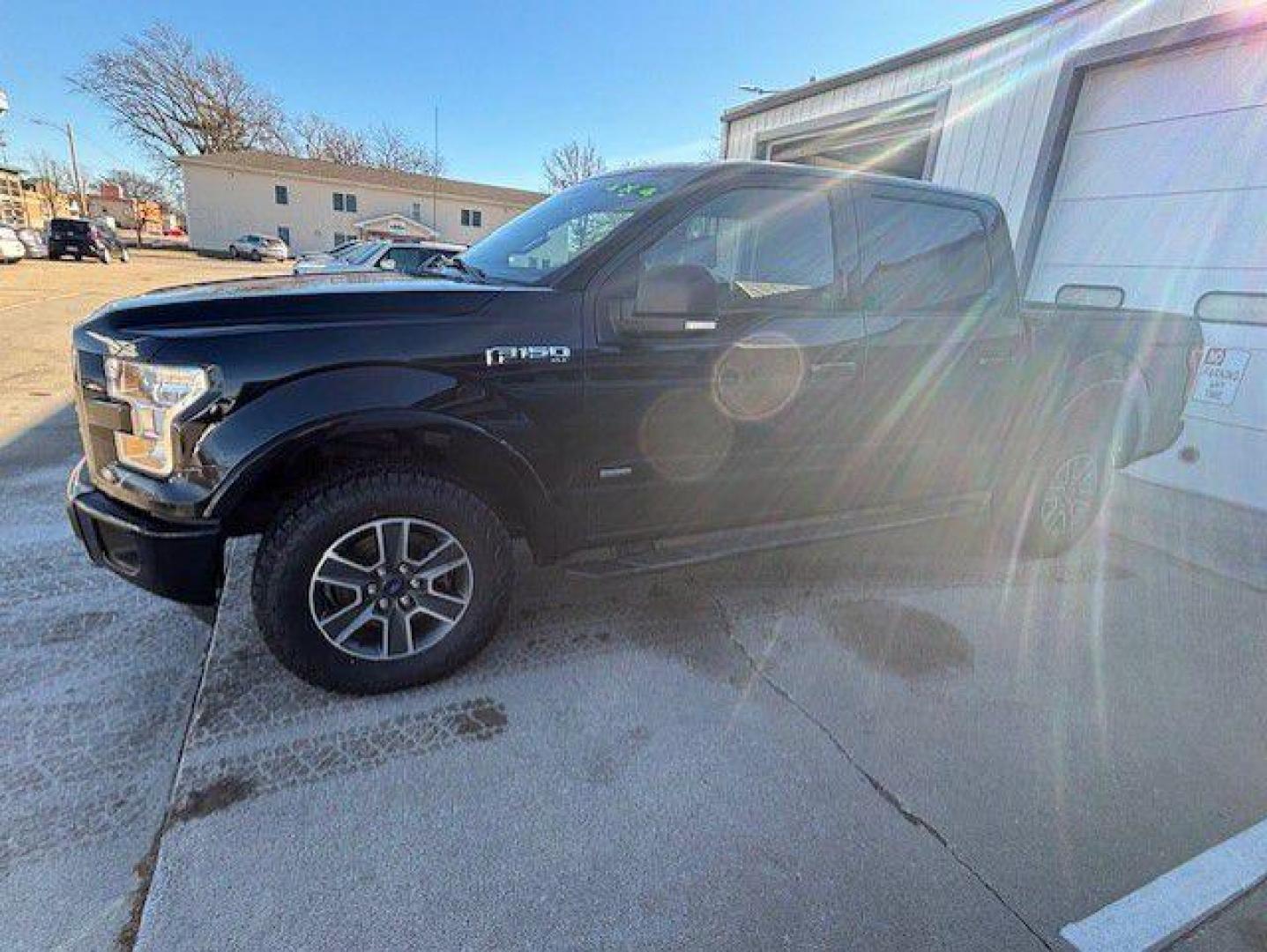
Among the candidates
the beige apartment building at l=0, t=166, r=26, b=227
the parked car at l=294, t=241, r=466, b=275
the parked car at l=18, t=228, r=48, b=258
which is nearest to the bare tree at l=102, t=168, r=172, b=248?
the beige apartment building at l=0, t=166, r=26, b=227

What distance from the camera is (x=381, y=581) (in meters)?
2.38

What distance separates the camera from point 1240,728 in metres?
2.76

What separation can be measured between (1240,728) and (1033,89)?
550cm

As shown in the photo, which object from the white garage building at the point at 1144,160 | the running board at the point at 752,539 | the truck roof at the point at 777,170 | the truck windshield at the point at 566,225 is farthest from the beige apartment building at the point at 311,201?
the running board at the point at 752,539

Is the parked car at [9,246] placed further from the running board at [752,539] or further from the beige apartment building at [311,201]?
the running board at [752,539]

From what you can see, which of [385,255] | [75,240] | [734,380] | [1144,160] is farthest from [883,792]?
[75,240]

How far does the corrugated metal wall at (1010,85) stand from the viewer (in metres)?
5.12

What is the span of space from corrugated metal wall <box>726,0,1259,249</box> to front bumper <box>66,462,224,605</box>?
267 inches

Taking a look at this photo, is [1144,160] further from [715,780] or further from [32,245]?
[32,245]

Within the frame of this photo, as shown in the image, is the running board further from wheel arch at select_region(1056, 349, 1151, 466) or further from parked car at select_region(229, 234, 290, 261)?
parked car at select_region(229, 234, 290, 261)

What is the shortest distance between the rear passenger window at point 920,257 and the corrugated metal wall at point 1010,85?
3127 millimetres

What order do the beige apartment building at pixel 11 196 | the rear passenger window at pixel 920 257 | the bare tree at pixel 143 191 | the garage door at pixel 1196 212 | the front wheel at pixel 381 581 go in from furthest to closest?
the bare tree at pixel 143 191, the beige apartment building at pixel 11 196, the garage door at pixel 1196 212, the rear passenger window at pixel 920 257, the front wheel at pixel 381 581

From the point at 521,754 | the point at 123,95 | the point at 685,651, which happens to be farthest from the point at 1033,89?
the point at 123,95

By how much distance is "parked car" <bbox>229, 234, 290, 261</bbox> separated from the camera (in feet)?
124
